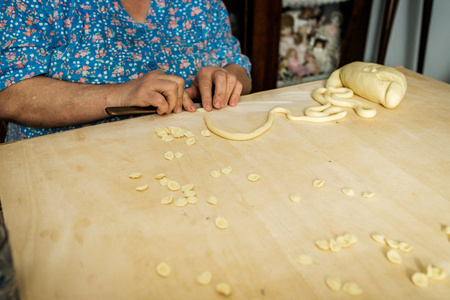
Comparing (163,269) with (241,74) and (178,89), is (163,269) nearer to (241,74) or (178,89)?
(178,89)

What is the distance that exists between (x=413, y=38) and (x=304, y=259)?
2252 millimetres

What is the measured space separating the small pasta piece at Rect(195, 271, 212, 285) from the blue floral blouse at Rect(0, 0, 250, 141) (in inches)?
32.6

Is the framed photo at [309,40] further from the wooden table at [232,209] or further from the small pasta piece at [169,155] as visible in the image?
the small pasta piece at [169,155]

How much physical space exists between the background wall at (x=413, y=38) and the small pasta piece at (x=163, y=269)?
2.25 m

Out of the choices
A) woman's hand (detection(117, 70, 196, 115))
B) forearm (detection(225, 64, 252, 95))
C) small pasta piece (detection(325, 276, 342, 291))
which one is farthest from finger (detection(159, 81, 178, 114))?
small pasta piece (detection(325, 276, 342, 291))

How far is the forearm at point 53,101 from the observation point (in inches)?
40.6

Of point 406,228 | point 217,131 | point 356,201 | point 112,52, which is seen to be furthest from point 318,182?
point 112,52

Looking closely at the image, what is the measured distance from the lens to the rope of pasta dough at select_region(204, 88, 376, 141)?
3.03 ft

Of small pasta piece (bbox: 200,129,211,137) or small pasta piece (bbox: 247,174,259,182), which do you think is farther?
small pasta piece (bbox: 200,129,211,137)

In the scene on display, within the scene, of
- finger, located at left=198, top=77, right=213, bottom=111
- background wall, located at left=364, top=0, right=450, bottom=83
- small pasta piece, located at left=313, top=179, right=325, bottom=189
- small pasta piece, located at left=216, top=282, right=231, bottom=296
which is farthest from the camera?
background wall, located at left=364, top=0, right=450, bottom=83

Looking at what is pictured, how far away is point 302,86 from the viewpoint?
1211 mm

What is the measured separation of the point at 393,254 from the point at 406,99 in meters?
0.71

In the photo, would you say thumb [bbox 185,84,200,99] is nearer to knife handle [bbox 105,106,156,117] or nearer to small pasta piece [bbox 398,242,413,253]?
knife handle [bbox 105,106,156,117]

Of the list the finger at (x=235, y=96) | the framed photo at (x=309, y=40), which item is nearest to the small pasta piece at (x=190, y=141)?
the finger at (x=235, y=96)
